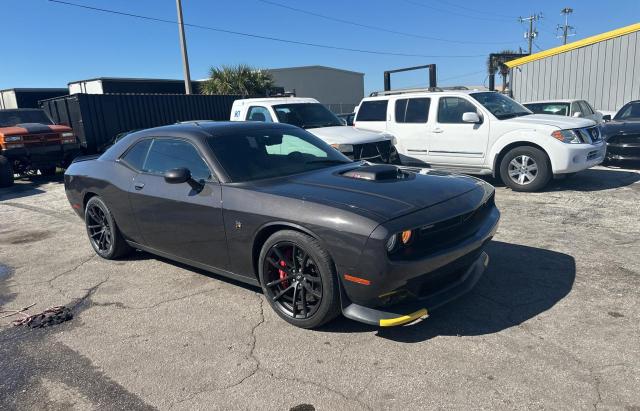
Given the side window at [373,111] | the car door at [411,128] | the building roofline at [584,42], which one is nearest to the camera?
the car door at [411,128]

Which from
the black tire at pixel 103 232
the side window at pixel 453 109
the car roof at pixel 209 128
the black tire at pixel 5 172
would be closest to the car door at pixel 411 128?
the side window at pixel 453 109

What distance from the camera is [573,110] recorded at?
41.1ft

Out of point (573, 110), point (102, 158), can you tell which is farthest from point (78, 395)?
point (573, 110)

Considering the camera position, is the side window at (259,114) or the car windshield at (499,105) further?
the side window at (259,114)

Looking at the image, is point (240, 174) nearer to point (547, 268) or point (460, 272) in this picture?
point (460, 272)

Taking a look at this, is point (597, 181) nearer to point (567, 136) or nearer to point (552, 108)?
point (567, 136)

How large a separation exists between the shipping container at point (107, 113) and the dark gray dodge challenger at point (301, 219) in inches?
380

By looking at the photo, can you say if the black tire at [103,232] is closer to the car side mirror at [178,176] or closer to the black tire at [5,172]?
the car side mirror at [178,176]

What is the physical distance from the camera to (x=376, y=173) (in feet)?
12.6

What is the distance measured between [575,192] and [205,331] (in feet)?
21.5

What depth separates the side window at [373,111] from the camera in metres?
9.97

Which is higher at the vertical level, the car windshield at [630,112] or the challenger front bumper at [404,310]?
the car windshield at [630,112]

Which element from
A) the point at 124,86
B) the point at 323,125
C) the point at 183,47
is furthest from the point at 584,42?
the point at 124,86

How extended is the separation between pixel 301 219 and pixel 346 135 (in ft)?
17.8
